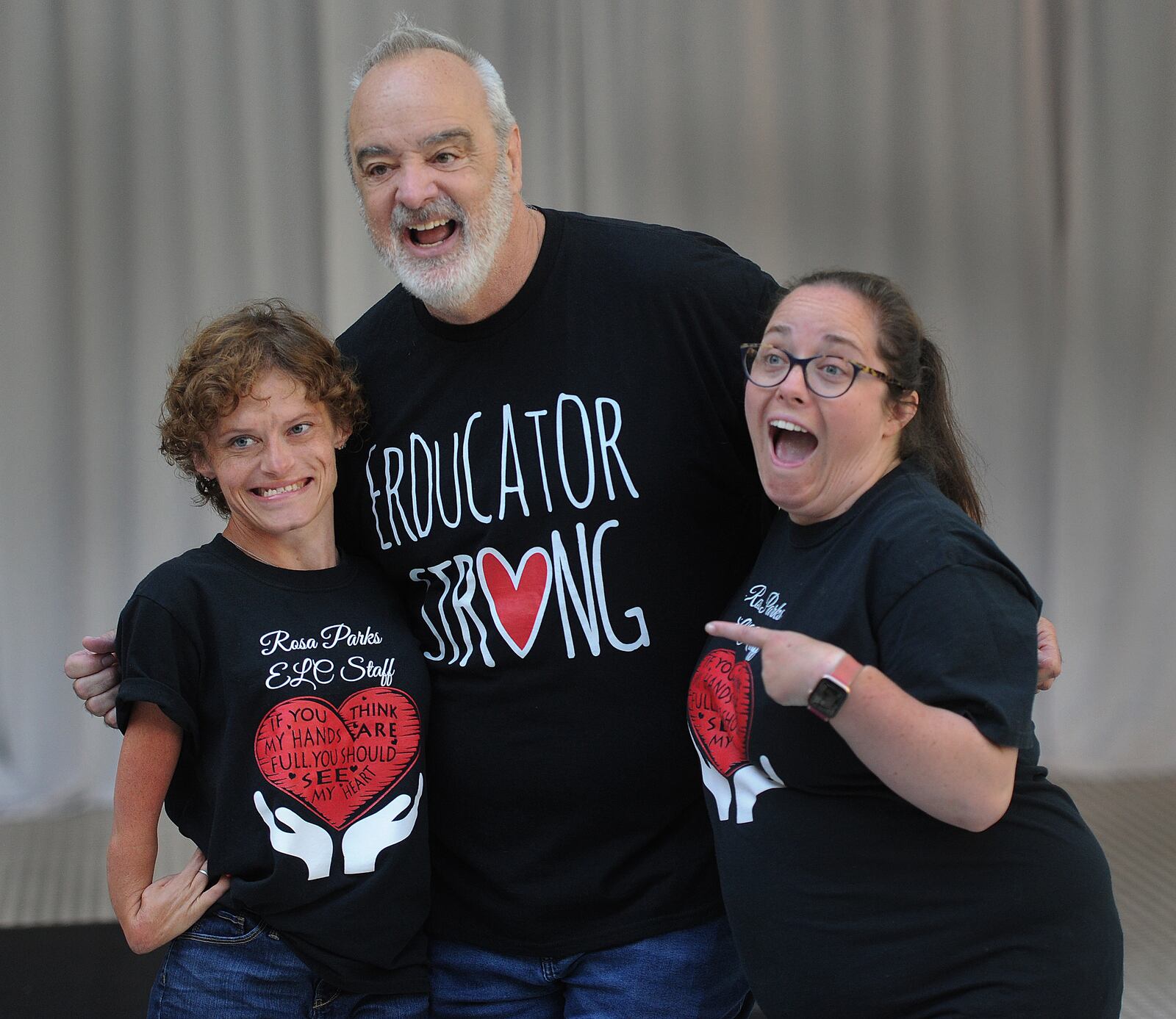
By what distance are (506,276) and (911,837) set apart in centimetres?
97

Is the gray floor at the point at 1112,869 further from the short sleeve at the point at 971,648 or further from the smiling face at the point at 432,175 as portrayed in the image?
the smiling face at the point at 432,175

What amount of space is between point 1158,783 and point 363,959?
11.4 ft

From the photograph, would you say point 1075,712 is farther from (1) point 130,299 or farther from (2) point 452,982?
(1) point 130,299

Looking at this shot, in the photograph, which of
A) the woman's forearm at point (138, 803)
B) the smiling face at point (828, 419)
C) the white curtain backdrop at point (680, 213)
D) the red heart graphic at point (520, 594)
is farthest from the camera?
the white curtain backdrop at point (680, 213)

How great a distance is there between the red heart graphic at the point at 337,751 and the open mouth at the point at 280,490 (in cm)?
29

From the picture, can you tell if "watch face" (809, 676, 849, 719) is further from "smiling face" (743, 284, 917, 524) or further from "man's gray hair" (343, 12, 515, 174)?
"man's gray hair" (343, 12, 515, 174)

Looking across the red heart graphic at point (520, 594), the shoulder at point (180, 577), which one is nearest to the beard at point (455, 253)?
the red heart graphic at point (520, 594)

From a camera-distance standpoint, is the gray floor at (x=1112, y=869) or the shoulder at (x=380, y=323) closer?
the shoulder at (x=380, y=323)

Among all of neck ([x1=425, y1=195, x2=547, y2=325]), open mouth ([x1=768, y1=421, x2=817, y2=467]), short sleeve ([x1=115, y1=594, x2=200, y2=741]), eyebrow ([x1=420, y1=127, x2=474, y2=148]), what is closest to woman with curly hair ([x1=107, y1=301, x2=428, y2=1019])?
short sleeve ([x1=115, y1=594, x2=200, y2=741])

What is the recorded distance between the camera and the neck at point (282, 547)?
175cm

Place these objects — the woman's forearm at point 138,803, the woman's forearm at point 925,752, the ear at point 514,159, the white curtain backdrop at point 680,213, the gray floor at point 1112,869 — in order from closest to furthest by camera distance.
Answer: the woman's forearm at point 925,752, the woman's forearm at point 138,803, the ear at point 514,159, the gray floor at point 1112,869, the white curtain backdrop at point 680,213

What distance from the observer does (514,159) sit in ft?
6.13

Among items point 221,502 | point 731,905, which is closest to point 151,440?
point 221,502

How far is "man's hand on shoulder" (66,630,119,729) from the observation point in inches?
66.4
